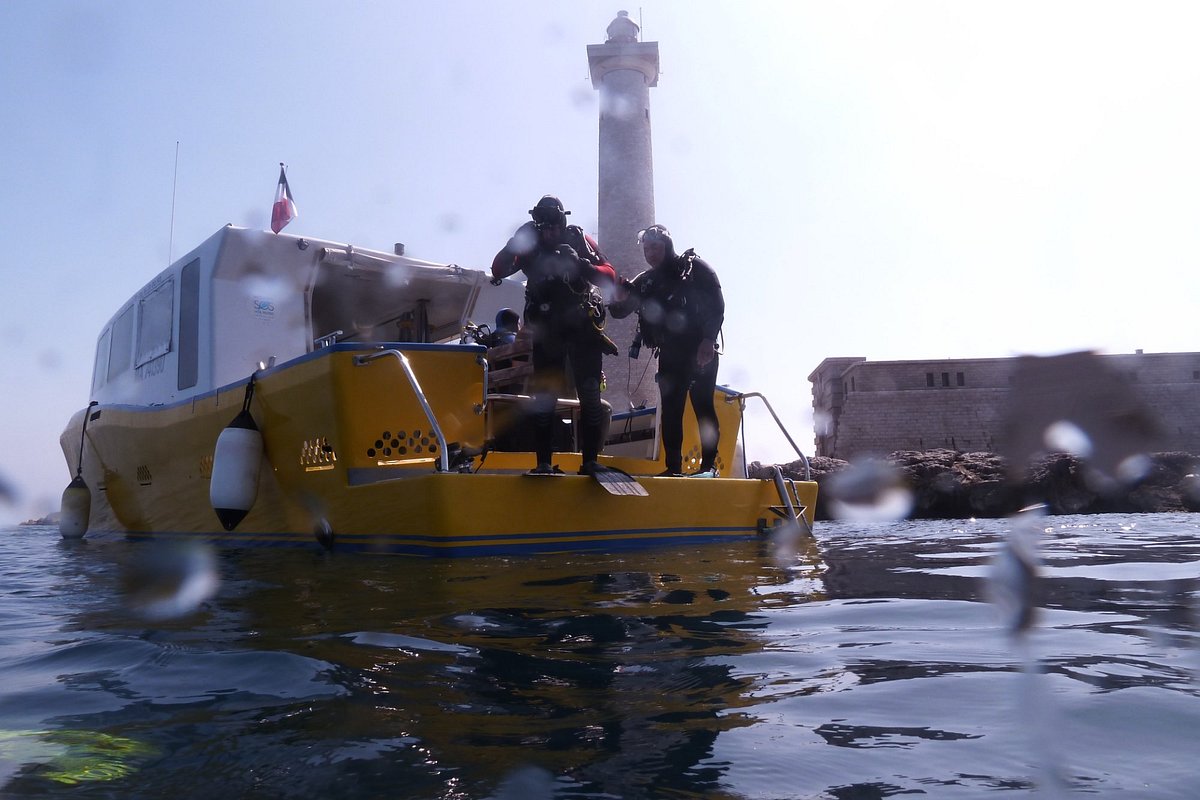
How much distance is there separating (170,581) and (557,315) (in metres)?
2.42

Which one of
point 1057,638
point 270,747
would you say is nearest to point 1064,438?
point 270,747

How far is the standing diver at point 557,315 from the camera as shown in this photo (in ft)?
15.4

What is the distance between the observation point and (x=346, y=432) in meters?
4.68

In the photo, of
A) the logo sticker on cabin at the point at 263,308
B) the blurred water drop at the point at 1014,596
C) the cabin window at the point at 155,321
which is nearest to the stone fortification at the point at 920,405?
the cabin window at the point at 155,321

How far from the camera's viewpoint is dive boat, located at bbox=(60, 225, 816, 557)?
4.51 metres

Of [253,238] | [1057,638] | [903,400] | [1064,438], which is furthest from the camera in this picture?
[903,400]

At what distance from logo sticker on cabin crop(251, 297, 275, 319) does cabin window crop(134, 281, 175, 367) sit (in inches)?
35.2

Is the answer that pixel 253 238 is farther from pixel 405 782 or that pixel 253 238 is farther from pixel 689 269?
pixel 405 782

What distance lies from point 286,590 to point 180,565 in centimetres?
233

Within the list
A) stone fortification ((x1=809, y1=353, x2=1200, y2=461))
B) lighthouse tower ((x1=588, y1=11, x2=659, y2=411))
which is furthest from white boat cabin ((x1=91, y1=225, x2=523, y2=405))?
stone fortification ((x1=809, y1=353, x2=1200, y2=461))

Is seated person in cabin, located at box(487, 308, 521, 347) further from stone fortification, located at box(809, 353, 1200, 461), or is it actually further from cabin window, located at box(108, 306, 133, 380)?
stone fortification, located at box(809, 353, 1200, 461)

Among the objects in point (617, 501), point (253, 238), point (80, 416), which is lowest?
point (617, 501)

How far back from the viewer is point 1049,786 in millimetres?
1116

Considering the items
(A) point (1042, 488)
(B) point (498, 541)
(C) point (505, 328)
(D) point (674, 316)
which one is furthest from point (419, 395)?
(A) point (1042, 488)
